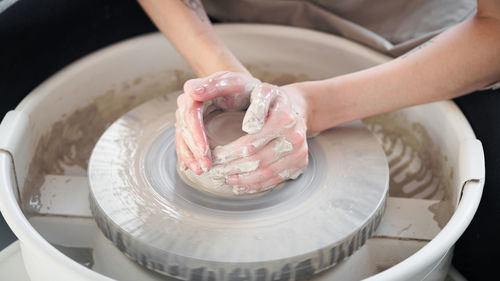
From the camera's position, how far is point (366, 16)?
68.0 inches

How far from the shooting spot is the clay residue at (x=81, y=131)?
1.49 meters

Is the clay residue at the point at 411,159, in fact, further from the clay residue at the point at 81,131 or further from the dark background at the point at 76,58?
the clay residue at the point at 81,131

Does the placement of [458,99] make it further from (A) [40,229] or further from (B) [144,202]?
(A) [40,229]

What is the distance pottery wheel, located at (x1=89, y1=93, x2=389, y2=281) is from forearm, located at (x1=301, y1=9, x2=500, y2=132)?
2.9 inches

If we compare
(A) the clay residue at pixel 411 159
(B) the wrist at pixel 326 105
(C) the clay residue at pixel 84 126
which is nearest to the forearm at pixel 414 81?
(B) the wrist at pixel 326 105

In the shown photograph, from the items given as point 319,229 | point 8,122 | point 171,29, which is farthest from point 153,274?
point 171,29

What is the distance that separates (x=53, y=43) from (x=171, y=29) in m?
0.40

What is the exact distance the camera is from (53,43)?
1.64m

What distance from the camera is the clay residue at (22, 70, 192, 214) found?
Result: 149 cm

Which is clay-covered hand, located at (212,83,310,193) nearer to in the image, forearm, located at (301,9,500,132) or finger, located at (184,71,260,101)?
finger, located at (184,71,260,101)

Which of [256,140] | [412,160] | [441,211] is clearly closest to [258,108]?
[256,140]

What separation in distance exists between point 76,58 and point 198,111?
33.7 inches

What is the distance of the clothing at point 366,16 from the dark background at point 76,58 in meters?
0.27

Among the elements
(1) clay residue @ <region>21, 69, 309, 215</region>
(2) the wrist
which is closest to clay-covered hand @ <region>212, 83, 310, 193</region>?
(2) the wrist
